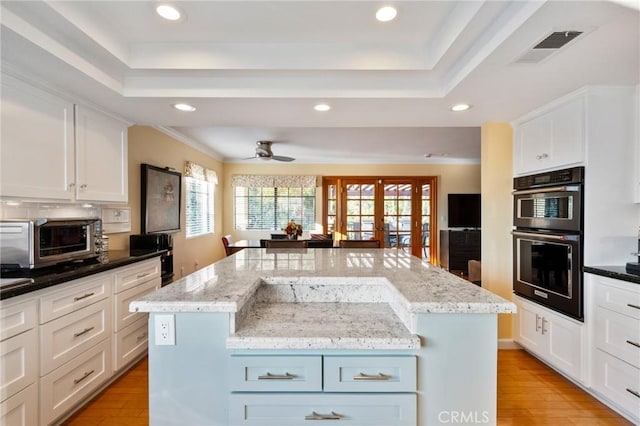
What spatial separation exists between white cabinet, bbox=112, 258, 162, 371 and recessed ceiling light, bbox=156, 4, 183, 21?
177 cm

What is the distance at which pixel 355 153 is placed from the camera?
17.9 ft

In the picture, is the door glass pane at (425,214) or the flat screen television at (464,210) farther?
the door glass pane at (425,214)

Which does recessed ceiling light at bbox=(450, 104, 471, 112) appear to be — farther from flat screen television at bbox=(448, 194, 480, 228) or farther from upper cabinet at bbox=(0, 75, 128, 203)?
flat screen television at bbox=(448, 194, 480, 228)

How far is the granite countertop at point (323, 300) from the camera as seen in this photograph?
112 centimetres

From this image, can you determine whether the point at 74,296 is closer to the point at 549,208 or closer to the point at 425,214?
the point at 549,208

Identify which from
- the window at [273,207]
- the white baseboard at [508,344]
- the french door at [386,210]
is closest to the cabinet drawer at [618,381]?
the white baseboard at [508,344]

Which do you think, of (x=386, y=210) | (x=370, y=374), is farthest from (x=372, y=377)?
(x=386, y=210)

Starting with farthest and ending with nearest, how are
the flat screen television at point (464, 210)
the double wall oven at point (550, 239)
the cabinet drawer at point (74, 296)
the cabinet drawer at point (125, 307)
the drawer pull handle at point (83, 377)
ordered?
the flat screen television at point (464, 210)
the cabinet drawer at point (125, 307)
the double wall oven at point (550, 239)
the drawer pull handle at point (83, 377)
the cabinet drawer at point (74, 296)

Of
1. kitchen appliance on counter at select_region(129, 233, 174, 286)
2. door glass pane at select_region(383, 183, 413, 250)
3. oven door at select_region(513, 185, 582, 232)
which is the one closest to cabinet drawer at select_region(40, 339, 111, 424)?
kitchen appliance on counter at select_region(129, 233, 174, 286)

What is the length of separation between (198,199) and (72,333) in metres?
3.28

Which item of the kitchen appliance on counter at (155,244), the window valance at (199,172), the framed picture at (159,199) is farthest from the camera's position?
the window valance at (199,172)

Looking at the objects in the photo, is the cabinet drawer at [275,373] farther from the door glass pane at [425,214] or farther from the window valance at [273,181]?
the door glass pane at [425,214]

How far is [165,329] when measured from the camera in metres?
1.13

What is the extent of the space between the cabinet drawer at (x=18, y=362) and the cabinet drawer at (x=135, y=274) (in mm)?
632
